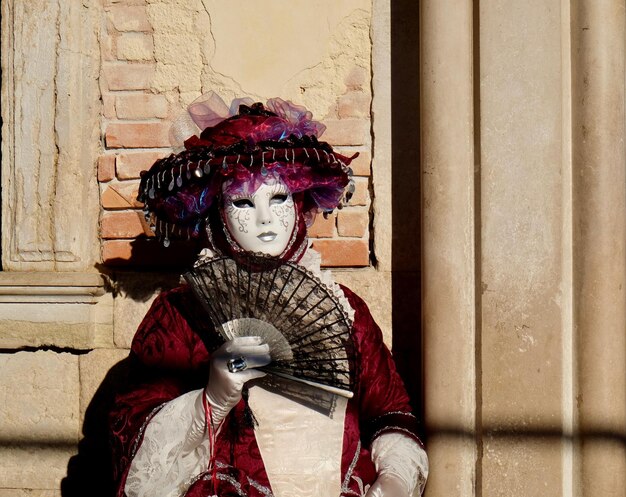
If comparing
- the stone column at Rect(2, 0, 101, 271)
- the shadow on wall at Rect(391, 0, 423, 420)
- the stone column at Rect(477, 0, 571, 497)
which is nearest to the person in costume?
the stone column at Rect(477, 0, 571, 497)

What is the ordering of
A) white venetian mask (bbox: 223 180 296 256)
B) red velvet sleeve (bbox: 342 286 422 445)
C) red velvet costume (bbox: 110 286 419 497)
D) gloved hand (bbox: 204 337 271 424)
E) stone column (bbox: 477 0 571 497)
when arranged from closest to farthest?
gloved hand (bbox: 204 337 271 424)
red velvet costume (bbox: 110 286 419 497)
white venetian mask (bbox: 223 180 296 256)
red velvet sleeve (bbox: 342 286 422 445)
stone column (bbox: 477 0 571 497)

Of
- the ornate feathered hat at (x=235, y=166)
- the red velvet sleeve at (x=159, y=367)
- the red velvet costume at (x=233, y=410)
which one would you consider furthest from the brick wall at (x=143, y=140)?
the red velvet sleeve at (x=159, y=367)

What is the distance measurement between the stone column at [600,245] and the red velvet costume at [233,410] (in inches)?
23.3

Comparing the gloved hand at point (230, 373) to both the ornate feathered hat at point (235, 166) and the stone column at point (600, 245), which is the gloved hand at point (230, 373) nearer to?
the ornate feathered hat at point (235, 166)

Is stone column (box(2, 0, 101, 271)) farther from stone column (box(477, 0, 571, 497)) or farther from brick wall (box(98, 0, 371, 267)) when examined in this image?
stone column (box(477, 0, 571, 497))

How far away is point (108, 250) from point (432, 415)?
1.30 meters

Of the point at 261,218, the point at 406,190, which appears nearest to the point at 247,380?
the point at 261,218

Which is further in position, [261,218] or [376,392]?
[376,392]

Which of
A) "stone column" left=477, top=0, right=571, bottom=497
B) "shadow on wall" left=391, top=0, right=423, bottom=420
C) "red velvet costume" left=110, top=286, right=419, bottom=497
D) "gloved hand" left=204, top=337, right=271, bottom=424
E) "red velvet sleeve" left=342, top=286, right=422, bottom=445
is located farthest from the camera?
"shadow on wall" left=391, top=0, right=423, bottom=420

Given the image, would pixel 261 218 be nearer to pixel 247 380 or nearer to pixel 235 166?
pixel 235 166

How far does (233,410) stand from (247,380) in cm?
18

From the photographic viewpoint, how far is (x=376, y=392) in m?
3.39

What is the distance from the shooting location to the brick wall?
3932 millimetres

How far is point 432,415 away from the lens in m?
3.57
